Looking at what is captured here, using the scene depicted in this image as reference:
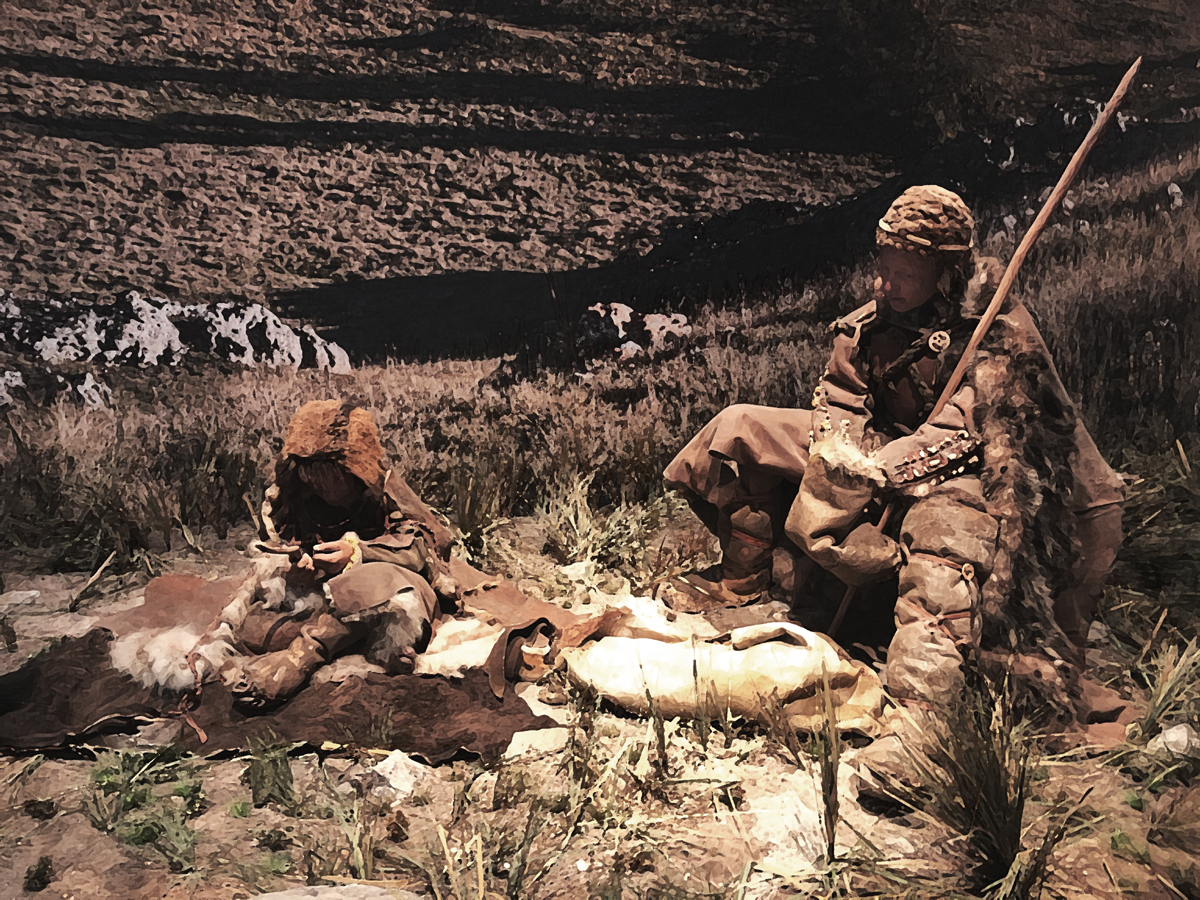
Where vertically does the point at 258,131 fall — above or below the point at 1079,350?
above

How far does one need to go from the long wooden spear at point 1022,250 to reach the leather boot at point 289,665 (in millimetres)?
1919

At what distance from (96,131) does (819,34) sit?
12.2 ft

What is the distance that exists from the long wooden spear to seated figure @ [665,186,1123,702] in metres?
0.03

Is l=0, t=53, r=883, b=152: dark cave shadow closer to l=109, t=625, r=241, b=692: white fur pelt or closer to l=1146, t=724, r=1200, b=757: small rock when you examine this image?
l=109, t=625, r=241, b=692: white fur pelt

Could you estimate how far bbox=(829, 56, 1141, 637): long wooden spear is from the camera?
284 centimetres

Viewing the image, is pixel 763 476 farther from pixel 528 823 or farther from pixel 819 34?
pixel 819 34

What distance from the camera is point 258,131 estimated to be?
16.1 feet

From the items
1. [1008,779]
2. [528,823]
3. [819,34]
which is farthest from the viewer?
[819,34]

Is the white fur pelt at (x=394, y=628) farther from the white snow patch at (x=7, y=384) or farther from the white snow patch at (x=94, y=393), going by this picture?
the white snow patch at (x=7, y=384)

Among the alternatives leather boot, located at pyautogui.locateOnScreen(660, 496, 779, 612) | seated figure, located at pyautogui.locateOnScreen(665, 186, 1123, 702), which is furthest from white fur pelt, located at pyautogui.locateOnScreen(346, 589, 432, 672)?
seated figure, located at pyautogui.locateOnScreen(665, 186, 1123, 702)

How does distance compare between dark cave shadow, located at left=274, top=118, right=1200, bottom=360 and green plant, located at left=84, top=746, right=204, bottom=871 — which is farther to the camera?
dark cave shadow, located at left=274, top=118, right=1200, bottom=360

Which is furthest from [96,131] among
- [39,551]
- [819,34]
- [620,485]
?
[819,34]

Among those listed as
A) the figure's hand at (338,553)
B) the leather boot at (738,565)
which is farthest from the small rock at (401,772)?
the leather boot at (738,565)

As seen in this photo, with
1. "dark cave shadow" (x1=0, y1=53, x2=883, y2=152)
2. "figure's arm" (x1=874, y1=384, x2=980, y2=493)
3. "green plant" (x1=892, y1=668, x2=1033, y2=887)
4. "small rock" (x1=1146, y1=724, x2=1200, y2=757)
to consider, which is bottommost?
"small rock" (x1=1146, y1=724, x2=1200, y2=757)
